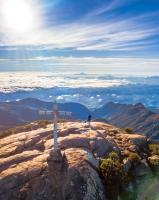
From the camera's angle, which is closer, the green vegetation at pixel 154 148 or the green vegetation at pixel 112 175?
the green vegetation at pixel 112 175

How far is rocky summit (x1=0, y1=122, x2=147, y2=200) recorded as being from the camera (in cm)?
3216

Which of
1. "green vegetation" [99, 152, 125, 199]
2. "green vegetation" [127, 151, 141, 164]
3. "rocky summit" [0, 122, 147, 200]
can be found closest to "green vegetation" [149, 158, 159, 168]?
"green vegetation" [127, 151, 141, 164]

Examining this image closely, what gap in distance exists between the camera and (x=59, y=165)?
34.4 m

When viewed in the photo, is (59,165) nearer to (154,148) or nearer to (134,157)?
(134,157)

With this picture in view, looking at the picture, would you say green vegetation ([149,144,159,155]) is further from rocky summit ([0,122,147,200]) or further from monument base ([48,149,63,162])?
monument base ([48,149,63,162])

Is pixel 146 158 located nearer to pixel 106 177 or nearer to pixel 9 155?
pixel 106 177

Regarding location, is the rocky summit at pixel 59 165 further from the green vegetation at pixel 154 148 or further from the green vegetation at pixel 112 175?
the green vegetation at pixel 154 148

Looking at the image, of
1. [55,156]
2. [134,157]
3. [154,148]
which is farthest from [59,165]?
[154,148]

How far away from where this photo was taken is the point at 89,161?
1388 inches

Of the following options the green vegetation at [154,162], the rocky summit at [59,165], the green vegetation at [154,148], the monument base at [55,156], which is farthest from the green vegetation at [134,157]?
the monument base at [55,156]

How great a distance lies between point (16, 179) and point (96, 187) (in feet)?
22.7

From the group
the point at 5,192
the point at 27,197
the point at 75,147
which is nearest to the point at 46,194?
the point at 27,197

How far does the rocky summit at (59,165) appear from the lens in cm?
3216

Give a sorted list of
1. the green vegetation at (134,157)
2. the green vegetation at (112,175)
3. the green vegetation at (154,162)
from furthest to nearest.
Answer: the green vegetation at (134,157)
the green vegetation at (154,162)
the green vegetation at (112,175)
